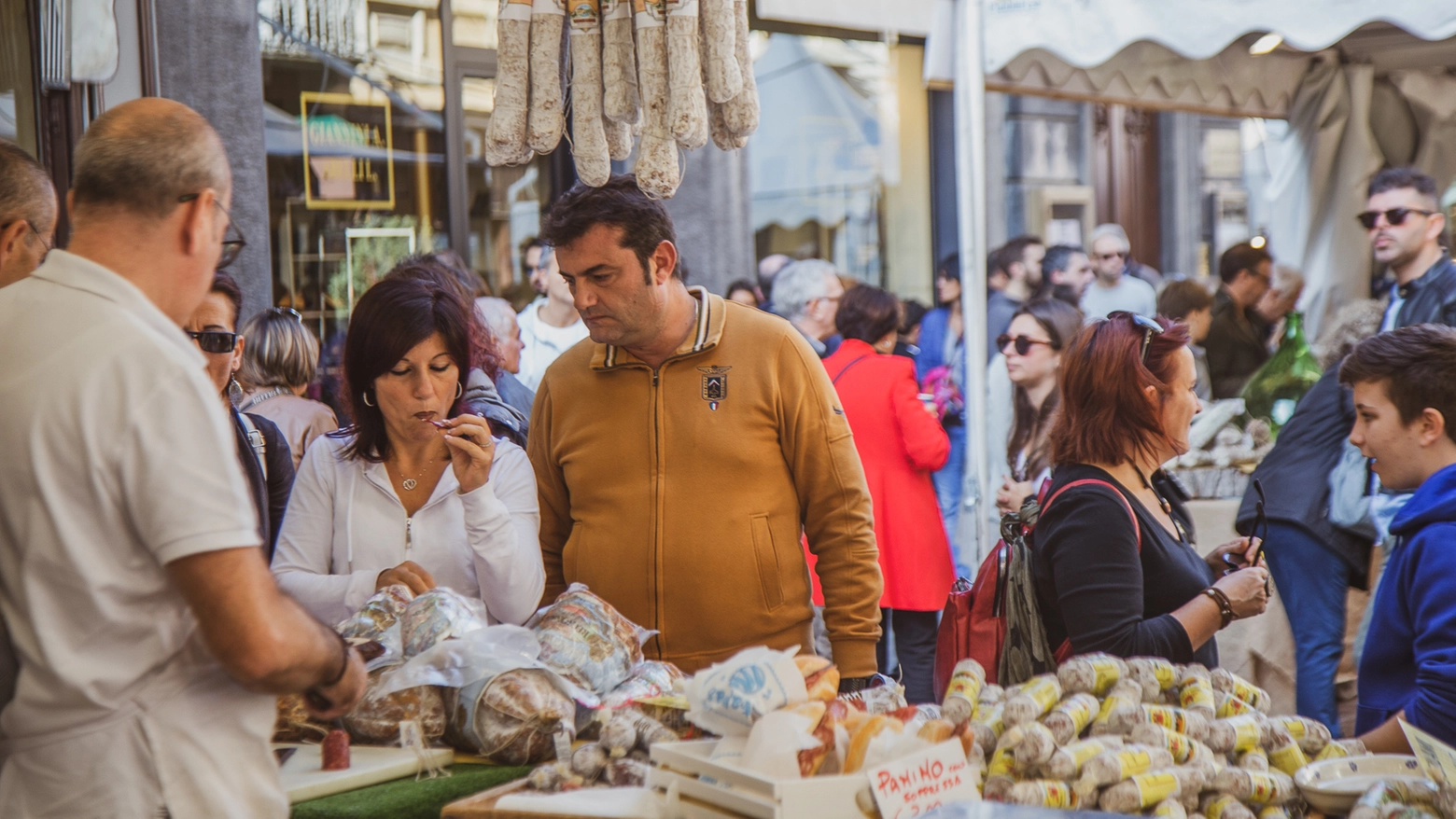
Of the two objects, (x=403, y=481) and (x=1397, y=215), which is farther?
(x=1397, y=215)

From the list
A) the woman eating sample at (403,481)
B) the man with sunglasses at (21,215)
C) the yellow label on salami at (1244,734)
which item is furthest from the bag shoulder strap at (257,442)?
the yellow label on salami at (1244,734)

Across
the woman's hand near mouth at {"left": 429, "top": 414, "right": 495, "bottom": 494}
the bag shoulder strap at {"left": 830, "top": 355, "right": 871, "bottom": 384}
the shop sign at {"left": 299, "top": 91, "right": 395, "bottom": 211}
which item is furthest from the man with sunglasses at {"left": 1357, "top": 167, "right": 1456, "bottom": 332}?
the shop sign at {"left": 299, "top": 91, "right": 395, "bottom": 211}

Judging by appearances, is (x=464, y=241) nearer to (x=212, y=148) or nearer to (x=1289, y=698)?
(x=1289, y=698)

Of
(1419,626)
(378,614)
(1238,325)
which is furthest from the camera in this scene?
(1238,325)

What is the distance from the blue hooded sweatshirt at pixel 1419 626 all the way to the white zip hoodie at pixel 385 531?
1907mm

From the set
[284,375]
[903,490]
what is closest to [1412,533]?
[903,490]

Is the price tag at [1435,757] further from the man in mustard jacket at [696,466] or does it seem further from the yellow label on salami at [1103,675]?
the man in mustard jacket at [696,466]

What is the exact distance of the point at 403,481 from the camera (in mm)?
2959

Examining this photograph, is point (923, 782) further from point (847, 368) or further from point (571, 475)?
point (847, 368)

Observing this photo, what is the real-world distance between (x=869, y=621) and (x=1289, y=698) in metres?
2.81

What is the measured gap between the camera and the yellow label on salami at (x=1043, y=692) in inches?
85.3

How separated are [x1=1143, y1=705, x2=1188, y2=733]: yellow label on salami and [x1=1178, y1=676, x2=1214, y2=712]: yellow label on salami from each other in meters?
0.08

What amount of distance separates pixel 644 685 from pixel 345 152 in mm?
5959

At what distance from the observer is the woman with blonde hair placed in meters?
4.75
